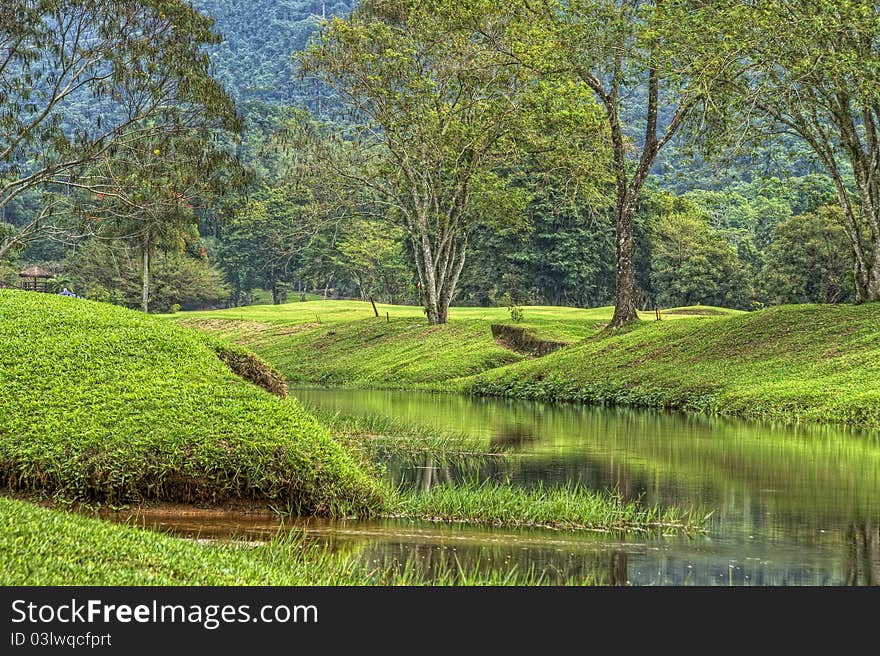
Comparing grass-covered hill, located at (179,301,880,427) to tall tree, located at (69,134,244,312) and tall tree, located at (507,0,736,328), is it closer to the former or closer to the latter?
tall tree, located at (507,0,736,328)

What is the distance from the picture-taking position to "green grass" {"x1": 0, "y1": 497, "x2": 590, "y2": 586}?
23.9 ft

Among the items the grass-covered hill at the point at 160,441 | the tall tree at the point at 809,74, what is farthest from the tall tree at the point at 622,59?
the grass-covered hill at the point at 160,441

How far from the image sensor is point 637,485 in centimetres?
1420

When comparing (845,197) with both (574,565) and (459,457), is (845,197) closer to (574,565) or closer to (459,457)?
(459,457)

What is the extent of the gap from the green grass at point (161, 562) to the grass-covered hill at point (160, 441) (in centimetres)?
192

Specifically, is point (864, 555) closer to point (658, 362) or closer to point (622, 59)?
point (658, 362)

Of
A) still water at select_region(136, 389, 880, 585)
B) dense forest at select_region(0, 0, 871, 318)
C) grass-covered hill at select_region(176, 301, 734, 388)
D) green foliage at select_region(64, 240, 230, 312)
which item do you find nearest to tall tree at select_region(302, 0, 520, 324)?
dense forest at select_region(0, 0, 871, 318)

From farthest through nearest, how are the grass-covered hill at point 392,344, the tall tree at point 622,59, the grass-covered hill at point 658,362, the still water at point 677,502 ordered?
the grass-covered hill at point 392,344, the tall tree at point 622,59, the grass-covered hill at point 658,362, the still water at point 677,502

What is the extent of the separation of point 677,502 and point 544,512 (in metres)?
2.20

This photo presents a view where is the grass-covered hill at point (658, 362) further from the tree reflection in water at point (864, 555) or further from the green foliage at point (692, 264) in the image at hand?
the green foliage at point (692, 264)

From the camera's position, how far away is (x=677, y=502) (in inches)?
508

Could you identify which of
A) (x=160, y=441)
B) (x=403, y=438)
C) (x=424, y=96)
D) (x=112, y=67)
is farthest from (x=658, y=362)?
(x=112, y=67)

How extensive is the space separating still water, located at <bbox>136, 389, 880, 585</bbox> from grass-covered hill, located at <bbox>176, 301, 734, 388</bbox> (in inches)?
642

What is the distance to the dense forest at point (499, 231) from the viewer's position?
43.4 meters
